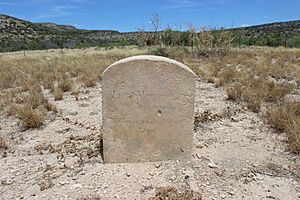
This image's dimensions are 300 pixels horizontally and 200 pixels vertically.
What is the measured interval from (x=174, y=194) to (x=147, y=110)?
1.16 meters

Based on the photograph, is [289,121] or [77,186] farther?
[289,121]

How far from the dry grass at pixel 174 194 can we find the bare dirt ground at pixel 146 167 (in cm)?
10

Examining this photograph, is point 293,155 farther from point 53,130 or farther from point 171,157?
point 53,130

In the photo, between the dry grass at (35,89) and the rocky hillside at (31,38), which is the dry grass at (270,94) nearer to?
the dry grass at (35,89)

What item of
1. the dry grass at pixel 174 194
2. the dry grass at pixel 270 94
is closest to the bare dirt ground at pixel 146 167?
the dry grass at pixel 174 194

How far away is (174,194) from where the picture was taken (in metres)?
3.43

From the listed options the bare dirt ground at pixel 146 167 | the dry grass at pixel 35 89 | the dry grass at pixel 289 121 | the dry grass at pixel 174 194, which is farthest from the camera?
the dry grass at pixel 35 89

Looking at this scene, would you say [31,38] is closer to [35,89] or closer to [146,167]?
[35,89]

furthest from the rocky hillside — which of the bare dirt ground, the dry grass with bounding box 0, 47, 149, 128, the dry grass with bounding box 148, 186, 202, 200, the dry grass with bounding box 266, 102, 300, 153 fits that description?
the dry grass with bounding box 148, 186, 202, 200

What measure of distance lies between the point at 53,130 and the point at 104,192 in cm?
253

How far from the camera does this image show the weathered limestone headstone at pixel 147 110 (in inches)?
155

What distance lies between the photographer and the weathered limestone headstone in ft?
12.9

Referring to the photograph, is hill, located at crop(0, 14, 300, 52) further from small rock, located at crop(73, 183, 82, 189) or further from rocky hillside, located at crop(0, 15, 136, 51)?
small rock, located at crop(73, 183, 82, 189)

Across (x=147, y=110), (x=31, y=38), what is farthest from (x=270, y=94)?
(x=31, y=38)
